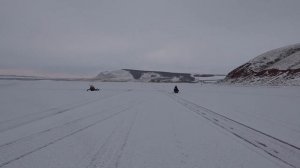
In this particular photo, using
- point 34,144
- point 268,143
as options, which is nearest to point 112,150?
point 34,144

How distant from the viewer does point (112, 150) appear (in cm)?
748

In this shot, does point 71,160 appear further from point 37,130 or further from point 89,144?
point 37,130

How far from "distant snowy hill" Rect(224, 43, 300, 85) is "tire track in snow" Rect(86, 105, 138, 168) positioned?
73623mm

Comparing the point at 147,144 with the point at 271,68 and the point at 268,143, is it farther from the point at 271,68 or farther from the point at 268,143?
the point at 271,68

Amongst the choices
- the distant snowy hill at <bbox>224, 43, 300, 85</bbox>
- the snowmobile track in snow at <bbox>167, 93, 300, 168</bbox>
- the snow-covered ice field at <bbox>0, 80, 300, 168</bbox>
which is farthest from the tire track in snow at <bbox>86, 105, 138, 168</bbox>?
the distant snowy hill at <bbox>224, 43, 300, 85</bbox>

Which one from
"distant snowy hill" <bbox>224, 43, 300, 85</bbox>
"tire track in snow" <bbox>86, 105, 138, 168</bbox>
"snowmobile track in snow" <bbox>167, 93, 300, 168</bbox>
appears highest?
"distant snowy hill" <bbox>224, 43, 300, 85</bbox>

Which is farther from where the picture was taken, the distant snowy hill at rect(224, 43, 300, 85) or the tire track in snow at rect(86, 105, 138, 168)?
the distant snowy hill at rect(224, 43, 300, 85)

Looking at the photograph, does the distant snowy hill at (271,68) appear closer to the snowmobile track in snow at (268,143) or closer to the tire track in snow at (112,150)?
the snowmobile track in snow at (268,143)

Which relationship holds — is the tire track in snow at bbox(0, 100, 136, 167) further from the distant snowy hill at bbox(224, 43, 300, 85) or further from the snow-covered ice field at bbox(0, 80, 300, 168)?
the distant snowy hill at bbox(224, 43, 300, 85)

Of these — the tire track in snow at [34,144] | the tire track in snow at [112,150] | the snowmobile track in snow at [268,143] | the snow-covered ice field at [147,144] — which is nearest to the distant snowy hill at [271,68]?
the snowmobile track in snow at [268,143]

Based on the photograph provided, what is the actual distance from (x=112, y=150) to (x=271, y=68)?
102 metres

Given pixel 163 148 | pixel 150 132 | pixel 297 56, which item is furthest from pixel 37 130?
pixel 297 56

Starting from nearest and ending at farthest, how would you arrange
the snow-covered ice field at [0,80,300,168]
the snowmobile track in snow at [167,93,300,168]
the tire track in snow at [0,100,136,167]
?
1. the snow-covered ice field at [0,80,300,168]
2. the snowmobile track in snow at [167,93,300,168]
3. the tire track in snow at [0,100,136,167]

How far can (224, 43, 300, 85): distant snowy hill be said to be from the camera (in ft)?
277
